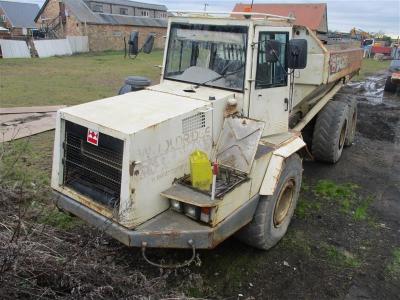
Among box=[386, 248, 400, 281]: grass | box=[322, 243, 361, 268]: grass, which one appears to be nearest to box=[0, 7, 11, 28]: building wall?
box=[322, 243, 361, 268]: grass

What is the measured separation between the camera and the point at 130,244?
136 inches

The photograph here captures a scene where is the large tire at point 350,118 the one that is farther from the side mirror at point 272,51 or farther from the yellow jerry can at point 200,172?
the yellow jerry can at point 200,172

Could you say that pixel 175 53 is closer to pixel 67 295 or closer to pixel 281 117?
pixel 281 117

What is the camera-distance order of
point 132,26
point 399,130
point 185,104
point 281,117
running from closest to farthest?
point 185,104
point 281,117
point 399,130
point 132,26

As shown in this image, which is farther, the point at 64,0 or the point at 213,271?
the point at 64,0

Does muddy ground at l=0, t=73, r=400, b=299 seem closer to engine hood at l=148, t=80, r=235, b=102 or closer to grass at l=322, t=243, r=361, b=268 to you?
grass at l=322, t=243, r=361, b=268

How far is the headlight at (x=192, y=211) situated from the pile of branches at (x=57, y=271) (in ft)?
2.02

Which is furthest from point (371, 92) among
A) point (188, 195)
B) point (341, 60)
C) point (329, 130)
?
point (188, 195)

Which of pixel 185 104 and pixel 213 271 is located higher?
pixel 185 104

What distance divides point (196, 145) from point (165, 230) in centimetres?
94

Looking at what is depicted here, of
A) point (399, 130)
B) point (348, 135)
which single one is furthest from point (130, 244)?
point (399, 130)

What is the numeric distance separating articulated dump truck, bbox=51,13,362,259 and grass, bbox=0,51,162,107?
7.56 m

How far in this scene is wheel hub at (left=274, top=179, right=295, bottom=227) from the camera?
15.3ft

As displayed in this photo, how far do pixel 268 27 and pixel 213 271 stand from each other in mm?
2713
